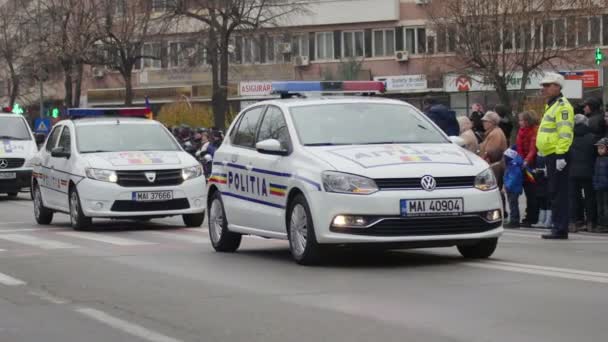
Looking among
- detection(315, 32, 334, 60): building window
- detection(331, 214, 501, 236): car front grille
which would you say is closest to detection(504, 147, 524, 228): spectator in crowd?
detection(331, 214, 501, 236): car front grille

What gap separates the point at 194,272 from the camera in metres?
12.6

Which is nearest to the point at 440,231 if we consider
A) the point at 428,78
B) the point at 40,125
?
the point at 40,125

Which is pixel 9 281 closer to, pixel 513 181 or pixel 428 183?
pixel 428 183

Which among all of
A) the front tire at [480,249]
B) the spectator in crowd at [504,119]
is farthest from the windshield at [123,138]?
the front tire at [480,249]

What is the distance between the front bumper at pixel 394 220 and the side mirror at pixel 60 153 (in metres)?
8.88

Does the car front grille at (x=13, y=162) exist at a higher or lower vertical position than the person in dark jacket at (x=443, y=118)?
lower

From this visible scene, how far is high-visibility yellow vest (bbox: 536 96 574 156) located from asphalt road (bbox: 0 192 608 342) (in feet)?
3.56

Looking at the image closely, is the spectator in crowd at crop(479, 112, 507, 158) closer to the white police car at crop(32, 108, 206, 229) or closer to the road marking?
the white police car at crop(32, 108, 206, 229)

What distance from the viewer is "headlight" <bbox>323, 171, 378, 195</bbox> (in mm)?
12039

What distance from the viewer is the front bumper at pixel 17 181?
100ft

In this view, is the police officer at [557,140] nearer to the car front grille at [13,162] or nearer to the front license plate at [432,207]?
the front license plate at [432,207]

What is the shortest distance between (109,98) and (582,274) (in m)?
74.2

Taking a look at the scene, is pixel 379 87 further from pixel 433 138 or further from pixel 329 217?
pixel 329 217

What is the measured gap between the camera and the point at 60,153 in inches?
808
